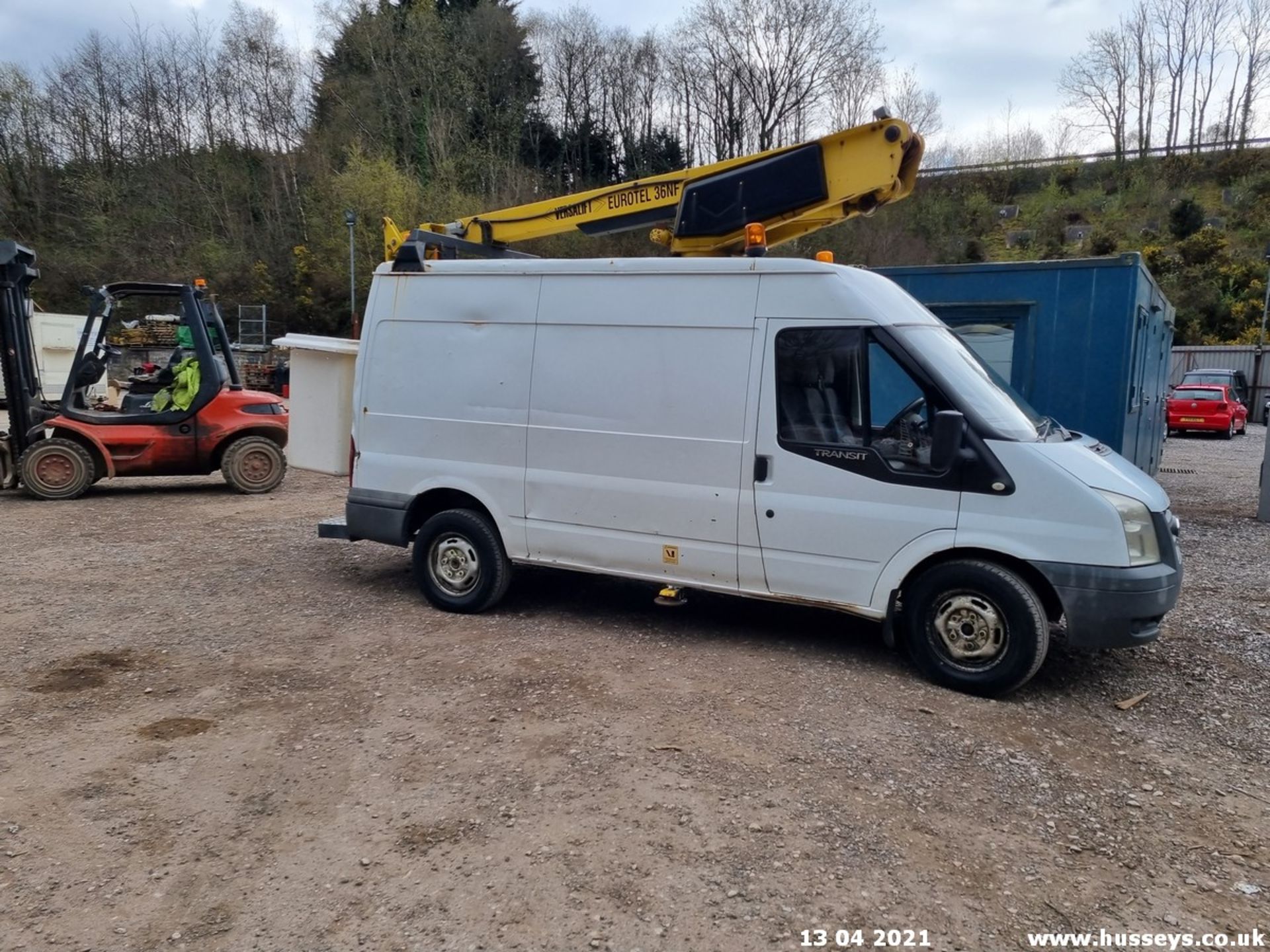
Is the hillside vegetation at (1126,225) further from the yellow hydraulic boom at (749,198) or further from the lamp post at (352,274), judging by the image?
the yellow hydraulic boom at (749,198)

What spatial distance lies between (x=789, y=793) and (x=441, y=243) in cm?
498

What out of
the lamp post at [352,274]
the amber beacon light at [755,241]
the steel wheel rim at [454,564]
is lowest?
the steel wheel rim at [454,564]

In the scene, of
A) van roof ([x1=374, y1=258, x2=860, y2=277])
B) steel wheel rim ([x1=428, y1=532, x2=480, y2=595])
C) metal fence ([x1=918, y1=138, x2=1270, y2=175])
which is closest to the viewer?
van roof ([x1=374, y1=258, x2=860, y2=277])

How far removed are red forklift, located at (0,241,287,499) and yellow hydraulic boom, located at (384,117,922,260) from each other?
15.3 ft

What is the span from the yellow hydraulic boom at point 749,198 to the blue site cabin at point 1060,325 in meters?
3.19

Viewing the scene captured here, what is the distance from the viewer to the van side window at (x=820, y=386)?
5008 mm

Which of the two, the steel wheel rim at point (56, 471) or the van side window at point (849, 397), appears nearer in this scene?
the van side window at point (849, 397)

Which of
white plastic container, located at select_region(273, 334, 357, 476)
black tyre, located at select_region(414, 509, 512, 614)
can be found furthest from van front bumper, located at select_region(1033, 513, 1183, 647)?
white plastic container, located at select_region(273, 334, 357, 476)

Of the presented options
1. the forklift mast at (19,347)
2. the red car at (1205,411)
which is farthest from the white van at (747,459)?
the red car at (1205,411)

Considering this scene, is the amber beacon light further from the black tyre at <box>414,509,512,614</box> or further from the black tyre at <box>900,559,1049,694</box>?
the black tyre at <box>414,509,512,614</box>

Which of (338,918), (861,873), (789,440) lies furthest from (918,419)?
(338,918)

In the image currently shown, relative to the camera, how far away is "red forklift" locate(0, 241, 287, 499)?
1040cm
